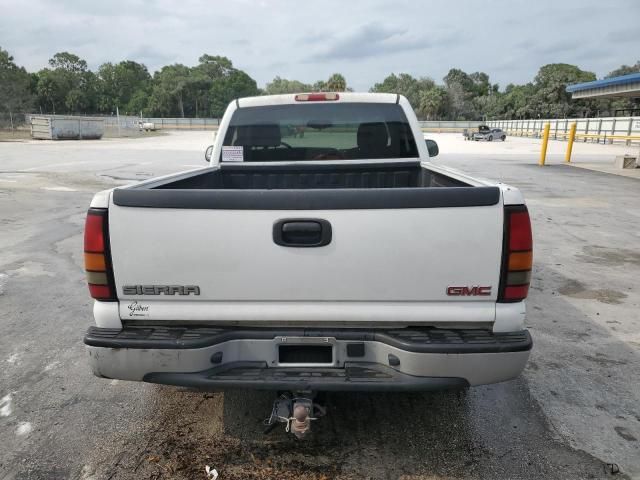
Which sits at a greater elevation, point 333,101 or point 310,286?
point 333,101

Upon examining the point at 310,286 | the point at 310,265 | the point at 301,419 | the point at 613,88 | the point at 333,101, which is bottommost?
the point at 301,419

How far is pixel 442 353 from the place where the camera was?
2.34 meters

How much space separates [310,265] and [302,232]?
0.55 feet

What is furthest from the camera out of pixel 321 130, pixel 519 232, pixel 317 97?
pixel 321 130

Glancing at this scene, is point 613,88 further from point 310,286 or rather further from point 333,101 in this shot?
point 310,286

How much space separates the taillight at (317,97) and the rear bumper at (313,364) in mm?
2495

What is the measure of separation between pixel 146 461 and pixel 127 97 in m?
130

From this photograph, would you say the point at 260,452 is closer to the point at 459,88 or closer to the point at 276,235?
the point at 276,235

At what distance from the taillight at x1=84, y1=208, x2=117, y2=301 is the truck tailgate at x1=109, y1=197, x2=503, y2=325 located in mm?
41

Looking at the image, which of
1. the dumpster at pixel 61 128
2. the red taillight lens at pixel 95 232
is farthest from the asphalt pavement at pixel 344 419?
the dumpster at pixel 61 128

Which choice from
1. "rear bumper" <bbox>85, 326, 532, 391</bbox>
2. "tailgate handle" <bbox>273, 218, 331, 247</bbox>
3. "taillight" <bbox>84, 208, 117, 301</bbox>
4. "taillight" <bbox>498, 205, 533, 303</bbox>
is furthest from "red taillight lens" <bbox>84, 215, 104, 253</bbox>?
"taillight" <bbox>498, 205, 533, 303</bbox>

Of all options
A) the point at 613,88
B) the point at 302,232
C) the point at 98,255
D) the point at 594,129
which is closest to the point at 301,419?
the point at 302,232

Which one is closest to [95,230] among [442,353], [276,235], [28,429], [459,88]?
[276,235]

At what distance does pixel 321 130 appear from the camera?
4.64 m
